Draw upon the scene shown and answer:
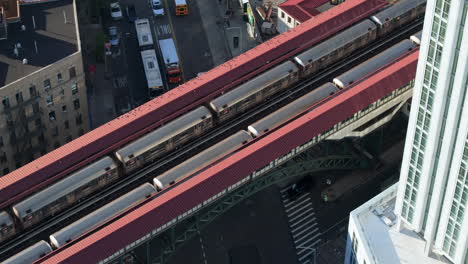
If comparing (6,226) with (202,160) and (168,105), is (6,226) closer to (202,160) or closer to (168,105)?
(202,160)

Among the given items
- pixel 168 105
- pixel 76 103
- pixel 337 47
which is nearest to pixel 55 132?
pixel 76 103

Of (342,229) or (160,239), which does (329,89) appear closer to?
(342,229)

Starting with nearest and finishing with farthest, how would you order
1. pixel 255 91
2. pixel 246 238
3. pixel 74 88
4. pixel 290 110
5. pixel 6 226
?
pixel 6 226 < pixel 290 110 < pixel 255 91 < pixel 246 238 < pixel 74 88

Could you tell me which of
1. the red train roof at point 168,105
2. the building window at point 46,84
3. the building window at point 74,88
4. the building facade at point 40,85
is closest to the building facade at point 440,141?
the red train roof at point 168,105

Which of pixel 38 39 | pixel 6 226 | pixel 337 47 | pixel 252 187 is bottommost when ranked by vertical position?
pixel 252 187

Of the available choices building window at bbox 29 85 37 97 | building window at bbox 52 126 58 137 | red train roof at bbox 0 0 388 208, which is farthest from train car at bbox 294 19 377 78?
building window at bbox 29 85 37 97

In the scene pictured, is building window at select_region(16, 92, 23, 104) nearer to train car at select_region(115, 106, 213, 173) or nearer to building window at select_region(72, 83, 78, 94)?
building window at select_region(72, 83, 78, 94)
